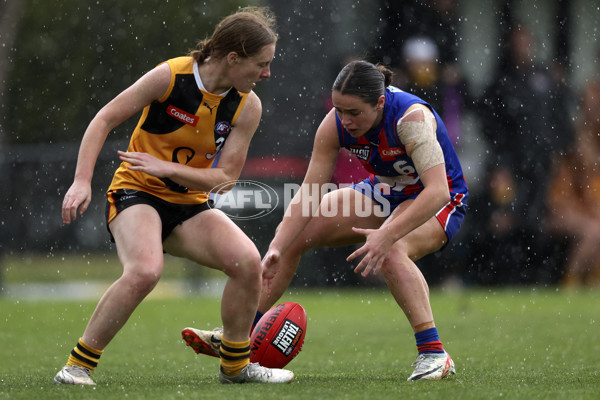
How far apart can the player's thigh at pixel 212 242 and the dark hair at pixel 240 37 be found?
76 cm

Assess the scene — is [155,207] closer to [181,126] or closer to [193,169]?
[193,169]

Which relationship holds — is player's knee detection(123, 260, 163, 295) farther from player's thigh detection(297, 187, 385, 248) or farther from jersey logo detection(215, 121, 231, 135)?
player's thigh detection(297, 187, 385, 248)

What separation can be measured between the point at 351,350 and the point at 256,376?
2.09 m

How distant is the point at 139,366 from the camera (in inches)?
220

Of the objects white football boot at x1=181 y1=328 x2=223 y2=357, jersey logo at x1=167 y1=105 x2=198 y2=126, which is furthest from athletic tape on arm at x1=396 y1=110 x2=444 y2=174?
white football boot at x1=181 y1=328 x2=223 y2=357

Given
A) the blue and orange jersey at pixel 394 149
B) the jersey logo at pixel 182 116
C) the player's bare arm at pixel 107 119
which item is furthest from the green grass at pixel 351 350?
the jersey logo at pixel 182 116

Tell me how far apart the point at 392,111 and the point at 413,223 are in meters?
0.64

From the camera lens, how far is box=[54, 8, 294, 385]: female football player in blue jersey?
431cm

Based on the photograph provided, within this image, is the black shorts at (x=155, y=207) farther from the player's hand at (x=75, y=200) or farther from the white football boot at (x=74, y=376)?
the white football boot at (x=74, y=376)

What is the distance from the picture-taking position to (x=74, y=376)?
4.28 metres

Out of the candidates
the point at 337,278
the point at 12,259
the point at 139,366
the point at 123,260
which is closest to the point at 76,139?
the point at 12,259

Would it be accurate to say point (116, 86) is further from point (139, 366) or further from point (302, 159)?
point (139, 366)

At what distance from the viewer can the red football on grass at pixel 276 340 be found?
483 cm

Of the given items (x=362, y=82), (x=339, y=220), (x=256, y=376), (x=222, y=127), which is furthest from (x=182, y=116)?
(x=256, y=376)
